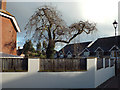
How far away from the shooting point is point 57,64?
7.61m

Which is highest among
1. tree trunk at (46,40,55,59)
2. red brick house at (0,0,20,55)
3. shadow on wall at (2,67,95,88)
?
red brick house at (0,0,20,55)

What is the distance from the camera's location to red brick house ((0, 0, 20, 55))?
12648mm

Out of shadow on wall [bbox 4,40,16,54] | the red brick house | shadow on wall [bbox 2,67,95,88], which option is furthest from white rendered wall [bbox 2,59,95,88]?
shadow on wall [bbox 4,40,16,54]

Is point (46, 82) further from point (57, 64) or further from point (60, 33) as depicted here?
point (60, 33)

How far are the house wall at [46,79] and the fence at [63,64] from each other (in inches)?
11.4

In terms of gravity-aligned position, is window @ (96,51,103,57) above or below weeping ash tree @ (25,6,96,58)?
below

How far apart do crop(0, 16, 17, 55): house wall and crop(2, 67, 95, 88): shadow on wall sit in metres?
6.46

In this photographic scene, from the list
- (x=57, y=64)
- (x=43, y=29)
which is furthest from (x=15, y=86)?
(x=43, y=29)

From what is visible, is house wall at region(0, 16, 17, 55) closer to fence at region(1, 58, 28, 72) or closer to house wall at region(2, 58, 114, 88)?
fence at region(1, 58, 28, 72)

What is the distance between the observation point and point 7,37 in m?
13.2

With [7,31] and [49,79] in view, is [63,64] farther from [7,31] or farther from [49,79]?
[7,31]

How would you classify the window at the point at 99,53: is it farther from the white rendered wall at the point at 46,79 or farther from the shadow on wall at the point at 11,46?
the white rendered wall at the point at 46,79

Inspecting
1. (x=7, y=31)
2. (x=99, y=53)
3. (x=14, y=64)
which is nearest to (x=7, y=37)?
(x=7, y=31)

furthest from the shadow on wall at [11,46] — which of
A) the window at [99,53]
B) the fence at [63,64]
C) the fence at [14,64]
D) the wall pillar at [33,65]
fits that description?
the window at [99,53]
